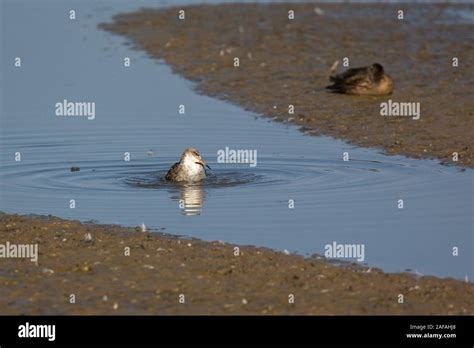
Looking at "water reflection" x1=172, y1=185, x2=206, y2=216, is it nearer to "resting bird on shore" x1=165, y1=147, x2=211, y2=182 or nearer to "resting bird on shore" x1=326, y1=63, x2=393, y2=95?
"resting bird on shore" x1=165, y1=147, x2=211, y2=182

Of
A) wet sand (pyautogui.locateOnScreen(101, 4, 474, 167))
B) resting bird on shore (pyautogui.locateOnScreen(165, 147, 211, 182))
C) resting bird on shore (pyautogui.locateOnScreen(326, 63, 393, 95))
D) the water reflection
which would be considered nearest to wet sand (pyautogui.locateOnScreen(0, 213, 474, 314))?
the water reflection

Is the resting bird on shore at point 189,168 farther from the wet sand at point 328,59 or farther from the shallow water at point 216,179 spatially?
the wet sand at point 328,59

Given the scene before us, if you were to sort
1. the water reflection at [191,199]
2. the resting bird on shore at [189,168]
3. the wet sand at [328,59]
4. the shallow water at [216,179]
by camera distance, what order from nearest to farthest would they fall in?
the shallow water at [216,179], the water reflection at [191,199], the resting bird on shore at [189,168], the wet sand at [328,59]

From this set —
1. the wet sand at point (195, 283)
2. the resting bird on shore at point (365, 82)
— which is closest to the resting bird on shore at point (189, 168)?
the wet sand at point (195, 283)

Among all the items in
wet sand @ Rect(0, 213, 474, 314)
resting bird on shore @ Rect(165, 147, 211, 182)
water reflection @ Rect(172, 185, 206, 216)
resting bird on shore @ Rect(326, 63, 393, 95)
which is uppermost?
resting bird on shore @ Rect(326, 63, 393, 95)

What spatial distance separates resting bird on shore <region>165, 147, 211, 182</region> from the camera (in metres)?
15.7

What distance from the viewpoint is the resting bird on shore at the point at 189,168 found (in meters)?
15.7

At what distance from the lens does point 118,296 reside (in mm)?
10648

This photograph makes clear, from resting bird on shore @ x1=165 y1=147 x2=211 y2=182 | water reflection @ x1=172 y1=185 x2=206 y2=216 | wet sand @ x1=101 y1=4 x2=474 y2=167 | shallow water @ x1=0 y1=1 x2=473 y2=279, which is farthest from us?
wet sand @ x1=101 y1=4 x2=474 y2=167

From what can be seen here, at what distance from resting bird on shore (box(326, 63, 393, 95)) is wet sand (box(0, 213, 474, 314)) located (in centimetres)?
950

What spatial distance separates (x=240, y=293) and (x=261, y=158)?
680 cm

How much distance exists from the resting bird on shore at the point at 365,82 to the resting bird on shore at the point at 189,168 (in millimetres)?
6362
